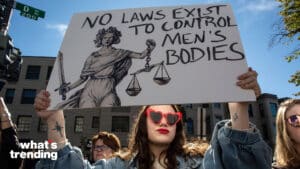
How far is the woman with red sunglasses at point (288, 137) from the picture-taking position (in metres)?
2.70

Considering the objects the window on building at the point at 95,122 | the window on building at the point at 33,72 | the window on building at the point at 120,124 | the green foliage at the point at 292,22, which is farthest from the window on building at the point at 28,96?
the green foliage at the point at 292,22

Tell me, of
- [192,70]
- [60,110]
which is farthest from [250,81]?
[60,110]

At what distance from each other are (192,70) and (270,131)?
126ft

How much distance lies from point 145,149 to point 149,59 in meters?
0.87

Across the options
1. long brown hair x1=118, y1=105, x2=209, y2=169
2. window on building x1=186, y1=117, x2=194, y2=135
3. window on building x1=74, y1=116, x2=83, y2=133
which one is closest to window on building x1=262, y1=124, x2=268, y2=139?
window on building x1=186, y1=117, x2=194, y2=135

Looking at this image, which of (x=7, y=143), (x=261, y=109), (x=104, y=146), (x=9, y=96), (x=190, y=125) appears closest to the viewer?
(x=7, y=143)

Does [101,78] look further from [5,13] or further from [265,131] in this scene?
[265,131]

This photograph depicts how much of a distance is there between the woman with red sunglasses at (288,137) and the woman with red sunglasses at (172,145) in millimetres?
1064

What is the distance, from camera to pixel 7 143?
2.94m

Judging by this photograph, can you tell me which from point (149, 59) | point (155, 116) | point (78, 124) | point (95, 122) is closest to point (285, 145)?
point (155, 116)

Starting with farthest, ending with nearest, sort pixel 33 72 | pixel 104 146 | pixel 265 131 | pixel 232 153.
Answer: pixel 265 131 → pixel 33 72 → pixel 104 146 → pixel 232 153

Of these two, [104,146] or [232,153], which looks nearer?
[232,153]

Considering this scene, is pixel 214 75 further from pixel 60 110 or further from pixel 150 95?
pixel 60 110

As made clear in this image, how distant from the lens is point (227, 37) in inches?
83.8
